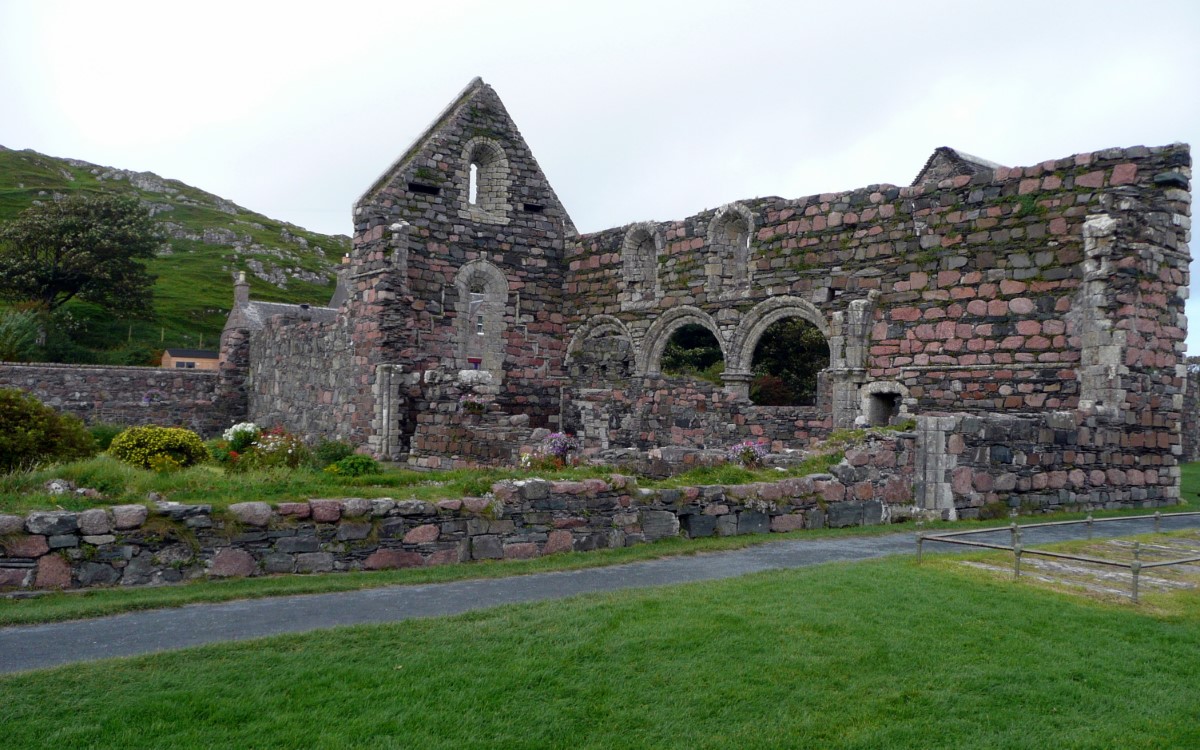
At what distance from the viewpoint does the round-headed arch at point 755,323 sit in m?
19.0

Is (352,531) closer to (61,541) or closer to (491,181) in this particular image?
(61,541)

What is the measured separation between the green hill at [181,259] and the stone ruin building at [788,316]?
37974 mm

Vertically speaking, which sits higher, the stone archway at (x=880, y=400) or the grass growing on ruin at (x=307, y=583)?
the stone archway at (x=880, y=400)

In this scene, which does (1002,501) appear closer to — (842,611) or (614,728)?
(842,611)

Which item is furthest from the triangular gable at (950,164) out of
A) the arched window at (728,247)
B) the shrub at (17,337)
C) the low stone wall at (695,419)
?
the shrub at (17,337)

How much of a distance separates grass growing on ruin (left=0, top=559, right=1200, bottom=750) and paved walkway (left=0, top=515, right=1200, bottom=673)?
0.45m

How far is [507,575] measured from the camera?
8641mm

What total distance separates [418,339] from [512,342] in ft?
8.89

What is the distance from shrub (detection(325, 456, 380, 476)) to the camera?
54.2ft

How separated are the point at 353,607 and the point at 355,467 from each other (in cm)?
981

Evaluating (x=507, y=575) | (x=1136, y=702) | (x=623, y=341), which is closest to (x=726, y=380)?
(x=623, y=341)

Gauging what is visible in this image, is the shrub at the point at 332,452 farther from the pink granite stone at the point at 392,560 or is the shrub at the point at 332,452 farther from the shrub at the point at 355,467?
the pink granite stone at the point at 392,560

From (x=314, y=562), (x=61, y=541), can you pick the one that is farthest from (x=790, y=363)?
(x=61, y=541)

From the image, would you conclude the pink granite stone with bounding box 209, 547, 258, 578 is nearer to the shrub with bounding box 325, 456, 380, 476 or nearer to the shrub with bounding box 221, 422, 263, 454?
the shrub with bounding box 325, 456, 380, 476
